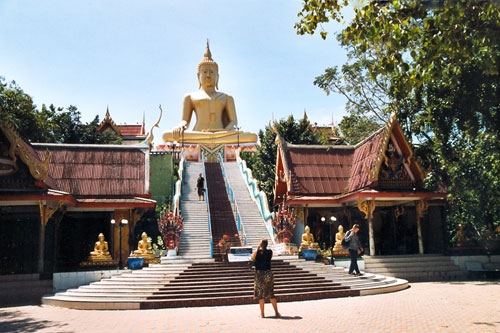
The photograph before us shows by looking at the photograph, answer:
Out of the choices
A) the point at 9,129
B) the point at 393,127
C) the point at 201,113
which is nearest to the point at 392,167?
the point at 393,127

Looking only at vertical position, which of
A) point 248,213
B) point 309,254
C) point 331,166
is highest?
point 331,166

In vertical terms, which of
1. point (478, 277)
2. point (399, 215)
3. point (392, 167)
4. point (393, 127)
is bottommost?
point (478, 277)

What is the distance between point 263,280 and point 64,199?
9.68 meters

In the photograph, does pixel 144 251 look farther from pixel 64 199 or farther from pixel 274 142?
pixel 274 142

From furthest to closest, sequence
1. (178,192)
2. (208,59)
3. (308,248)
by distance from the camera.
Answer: (208,59) → (178,192) → (308,248)

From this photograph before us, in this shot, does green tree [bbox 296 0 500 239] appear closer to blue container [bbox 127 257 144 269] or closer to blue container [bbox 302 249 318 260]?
blue container [bbox 302 249 318 260]

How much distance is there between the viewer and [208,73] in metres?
39.8

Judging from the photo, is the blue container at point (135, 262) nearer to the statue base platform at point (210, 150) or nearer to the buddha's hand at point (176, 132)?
the statue base platform at point (210, 150)

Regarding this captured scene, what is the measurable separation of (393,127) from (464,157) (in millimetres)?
3960

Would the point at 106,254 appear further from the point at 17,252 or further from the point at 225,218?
the point at 225,218

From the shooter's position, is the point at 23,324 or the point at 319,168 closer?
the point at 23,324

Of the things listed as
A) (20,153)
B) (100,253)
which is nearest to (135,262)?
(100,253)

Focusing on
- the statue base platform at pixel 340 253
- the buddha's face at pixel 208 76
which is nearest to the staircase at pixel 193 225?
the statue base platform at pixel 340 253

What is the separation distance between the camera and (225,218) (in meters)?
21.8
